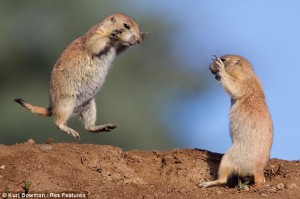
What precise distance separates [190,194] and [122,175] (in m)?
1.70

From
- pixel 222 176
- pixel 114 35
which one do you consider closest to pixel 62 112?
pixel 114 35

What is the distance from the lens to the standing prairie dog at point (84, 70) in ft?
44.2

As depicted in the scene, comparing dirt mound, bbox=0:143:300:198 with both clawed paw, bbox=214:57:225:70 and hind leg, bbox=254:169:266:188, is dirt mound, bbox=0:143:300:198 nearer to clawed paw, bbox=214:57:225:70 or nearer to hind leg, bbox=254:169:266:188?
hind leg, bbox=254:169:266:188

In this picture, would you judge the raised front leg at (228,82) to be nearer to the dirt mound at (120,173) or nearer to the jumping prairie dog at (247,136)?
the jumping prairie dog at (247,136)

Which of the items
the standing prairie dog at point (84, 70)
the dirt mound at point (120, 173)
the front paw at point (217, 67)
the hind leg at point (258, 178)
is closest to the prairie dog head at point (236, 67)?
the front paw at point (217, 67)

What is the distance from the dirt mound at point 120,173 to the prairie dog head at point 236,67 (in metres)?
1.15

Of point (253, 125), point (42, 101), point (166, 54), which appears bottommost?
point (253, 125)

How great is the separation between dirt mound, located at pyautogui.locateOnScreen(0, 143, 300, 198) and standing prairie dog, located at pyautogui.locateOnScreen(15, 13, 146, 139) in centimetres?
114

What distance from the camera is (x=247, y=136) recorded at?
38.1ft

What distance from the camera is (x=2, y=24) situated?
27000 millimetres

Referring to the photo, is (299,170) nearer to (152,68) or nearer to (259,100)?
(259,100)

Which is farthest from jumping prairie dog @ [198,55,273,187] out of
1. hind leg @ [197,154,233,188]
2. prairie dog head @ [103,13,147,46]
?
prairie dog head @ [103,13,147,46]

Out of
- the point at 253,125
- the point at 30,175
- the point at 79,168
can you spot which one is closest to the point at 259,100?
the point at 253,125

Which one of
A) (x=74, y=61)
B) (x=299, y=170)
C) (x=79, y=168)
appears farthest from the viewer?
(x=74, y=61)
